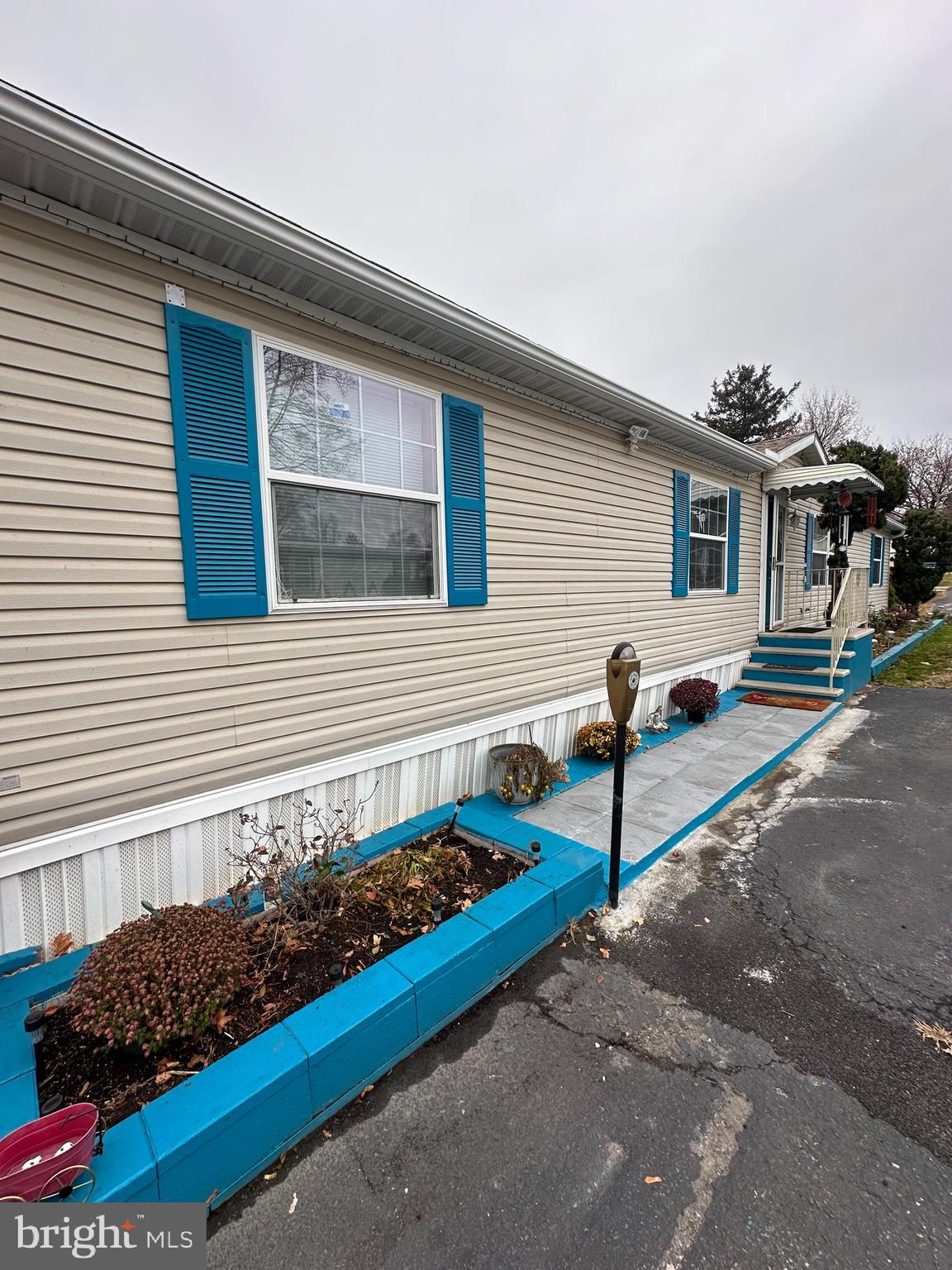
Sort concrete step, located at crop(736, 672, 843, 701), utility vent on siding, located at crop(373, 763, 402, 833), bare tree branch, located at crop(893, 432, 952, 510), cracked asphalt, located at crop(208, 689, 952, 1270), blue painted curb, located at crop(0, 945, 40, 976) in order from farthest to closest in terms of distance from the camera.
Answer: bare tree branch, located at crop(893, 432, 952, 510) → concrete step, located at crop(736, 672, 843, 701) → utility vent on siding, located at crop(373, 763, 402, 833) → blue painted curb, located at crop(0, 945, 40, 976) → cracked asphalt, located at crop(208, 689, 952, 1270)

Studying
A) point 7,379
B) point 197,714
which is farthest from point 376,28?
point 197,714

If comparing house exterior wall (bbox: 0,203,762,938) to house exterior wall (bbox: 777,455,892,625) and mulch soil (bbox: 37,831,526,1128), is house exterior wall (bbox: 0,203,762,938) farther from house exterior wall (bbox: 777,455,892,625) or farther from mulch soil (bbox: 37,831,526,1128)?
house exterior wall (bbox: 777,455,892,625)

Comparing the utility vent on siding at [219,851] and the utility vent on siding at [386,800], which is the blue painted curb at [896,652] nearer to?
the utility vent on siding at [386,800]

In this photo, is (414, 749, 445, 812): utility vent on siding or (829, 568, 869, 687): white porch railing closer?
(414, 749, 445, 812): utility vent on siding

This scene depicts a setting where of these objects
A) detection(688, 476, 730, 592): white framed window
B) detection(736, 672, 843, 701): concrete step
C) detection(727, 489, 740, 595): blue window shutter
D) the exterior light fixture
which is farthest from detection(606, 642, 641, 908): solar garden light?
detection(736, 672, 843, 701): concrete step

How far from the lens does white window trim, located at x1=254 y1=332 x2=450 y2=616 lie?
291 centimetres

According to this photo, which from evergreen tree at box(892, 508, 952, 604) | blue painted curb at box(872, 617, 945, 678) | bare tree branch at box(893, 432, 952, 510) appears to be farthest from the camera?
bare tree branch at box(893, 432, 952, 510)

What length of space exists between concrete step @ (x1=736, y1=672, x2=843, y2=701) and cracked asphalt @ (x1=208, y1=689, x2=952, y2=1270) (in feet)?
15.4

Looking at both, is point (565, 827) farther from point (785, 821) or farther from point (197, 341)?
point (197, 341)

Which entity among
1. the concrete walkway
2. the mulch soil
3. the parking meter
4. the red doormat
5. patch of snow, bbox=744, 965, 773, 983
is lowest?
patch of snow, bbox=744, 965, 773, 983

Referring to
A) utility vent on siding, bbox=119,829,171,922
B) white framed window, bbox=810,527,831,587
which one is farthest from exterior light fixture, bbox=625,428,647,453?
white framed window, bbox=810,527,831,587

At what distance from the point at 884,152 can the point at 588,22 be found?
228 inches

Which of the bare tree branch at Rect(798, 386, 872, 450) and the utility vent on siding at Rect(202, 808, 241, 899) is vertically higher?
the bare tree branch at Rect(798, 386, 872, 450)

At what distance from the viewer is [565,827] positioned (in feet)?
11.8
